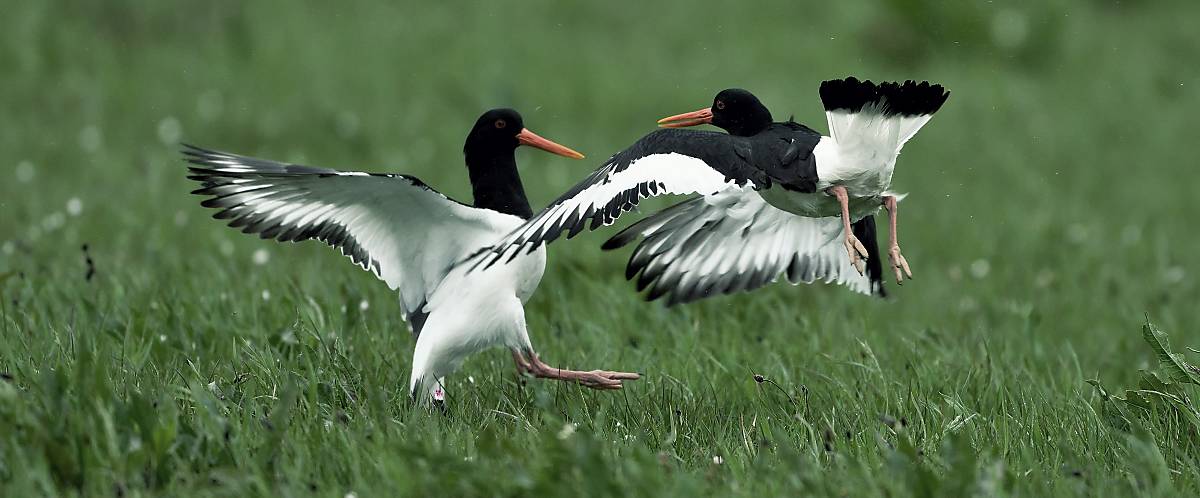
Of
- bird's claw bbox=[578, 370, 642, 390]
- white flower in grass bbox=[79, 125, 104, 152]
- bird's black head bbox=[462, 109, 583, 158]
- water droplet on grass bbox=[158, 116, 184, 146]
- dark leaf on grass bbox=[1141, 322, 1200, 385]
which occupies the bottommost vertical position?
dark leaf on grass bbox=[1141, 322, 1200, 385]

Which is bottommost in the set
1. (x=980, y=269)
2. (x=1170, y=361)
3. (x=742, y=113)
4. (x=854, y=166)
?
(x=980, y=269)

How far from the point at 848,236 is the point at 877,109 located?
15.7 inches

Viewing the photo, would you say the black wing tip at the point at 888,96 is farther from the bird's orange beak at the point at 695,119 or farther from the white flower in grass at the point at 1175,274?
the white flower in grass at the point at 1175,274

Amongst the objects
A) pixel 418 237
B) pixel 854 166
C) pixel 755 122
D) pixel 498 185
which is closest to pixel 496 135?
pixel 498 185

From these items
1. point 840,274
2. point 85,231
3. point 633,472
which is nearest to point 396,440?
point 633,472

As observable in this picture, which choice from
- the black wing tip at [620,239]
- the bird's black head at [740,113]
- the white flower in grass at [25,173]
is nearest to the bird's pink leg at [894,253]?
the bird's black head at [740,113]

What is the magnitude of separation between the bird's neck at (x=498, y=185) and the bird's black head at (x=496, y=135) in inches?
0.9

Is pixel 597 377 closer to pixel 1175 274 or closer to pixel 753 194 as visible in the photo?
pixel 753 194

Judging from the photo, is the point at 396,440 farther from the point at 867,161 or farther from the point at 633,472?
the point at 867,161

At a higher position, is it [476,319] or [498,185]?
[498,185]

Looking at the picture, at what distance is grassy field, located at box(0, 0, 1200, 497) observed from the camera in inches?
139

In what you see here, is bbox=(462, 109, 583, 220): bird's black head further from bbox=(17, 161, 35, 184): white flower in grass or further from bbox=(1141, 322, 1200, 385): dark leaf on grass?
bbox=(17, 161, 35, 184): white flower in grass

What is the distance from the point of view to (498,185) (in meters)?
5.07

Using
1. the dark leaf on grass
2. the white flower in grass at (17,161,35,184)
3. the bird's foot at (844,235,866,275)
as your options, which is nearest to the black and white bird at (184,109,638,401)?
the bird's foot at (844,235,866,275)
